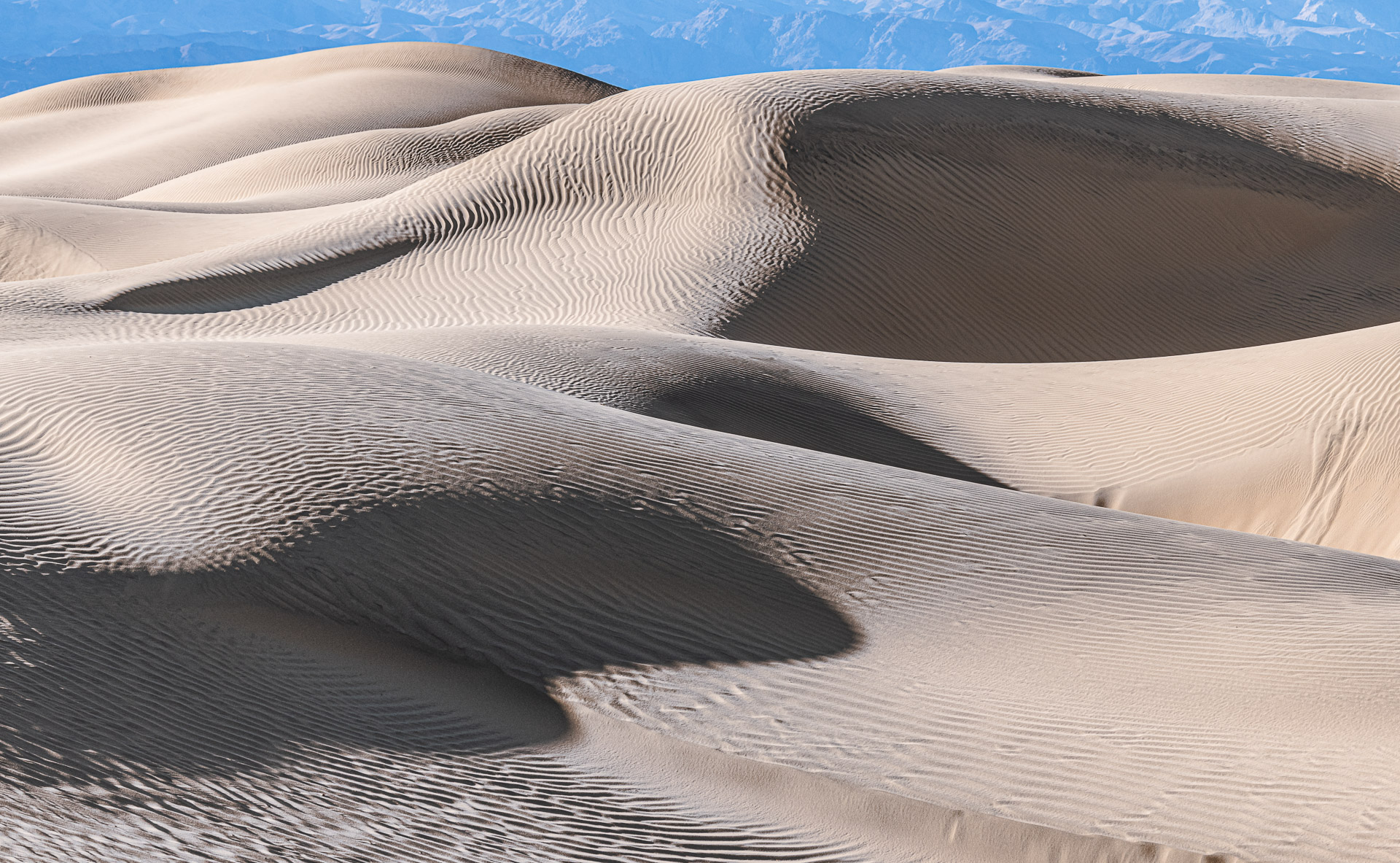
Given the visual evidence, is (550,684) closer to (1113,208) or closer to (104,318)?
(104,318)

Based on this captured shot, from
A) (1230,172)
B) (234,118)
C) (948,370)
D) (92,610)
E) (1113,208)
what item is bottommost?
(92,610)

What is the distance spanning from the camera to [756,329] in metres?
11.6

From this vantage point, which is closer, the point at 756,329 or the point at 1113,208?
the point at 756,329

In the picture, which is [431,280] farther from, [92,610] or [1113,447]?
[92,610]

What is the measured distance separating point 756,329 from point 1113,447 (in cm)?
409

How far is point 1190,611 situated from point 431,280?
9405 millimetres

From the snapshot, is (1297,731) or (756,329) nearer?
(1297,731)

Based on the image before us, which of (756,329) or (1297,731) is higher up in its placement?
(756,329)

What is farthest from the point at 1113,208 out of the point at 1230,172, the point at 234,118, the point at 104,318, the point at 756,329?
the point at 234,118

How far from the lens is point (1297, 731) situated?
355 cm

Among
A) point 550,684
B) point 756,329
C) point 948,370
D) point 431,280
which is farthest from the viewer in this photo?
point 431,280

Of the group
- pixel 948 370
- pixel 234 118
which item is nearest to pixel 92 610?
pixel 948 370

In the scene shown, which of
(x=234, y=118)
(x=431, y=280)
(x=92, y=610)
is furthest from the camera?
(x=234, y=118)

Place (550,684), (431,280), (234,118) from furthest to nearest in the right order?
(234,118) < (431,280) < (550,684)
